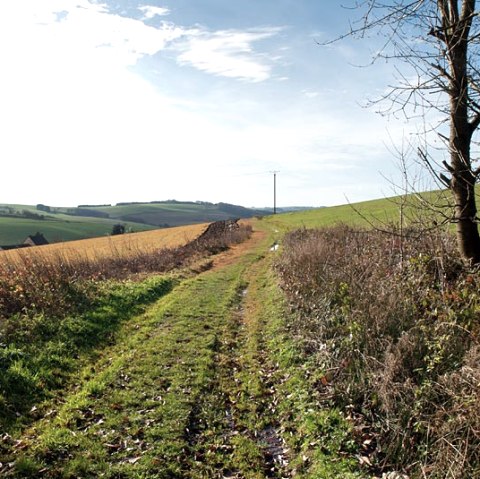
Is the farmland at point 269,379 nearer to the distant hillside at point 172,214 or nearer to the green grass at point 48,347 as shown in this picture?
the green grass at point 48,347

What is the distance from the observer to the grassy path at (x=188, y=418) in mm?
5215

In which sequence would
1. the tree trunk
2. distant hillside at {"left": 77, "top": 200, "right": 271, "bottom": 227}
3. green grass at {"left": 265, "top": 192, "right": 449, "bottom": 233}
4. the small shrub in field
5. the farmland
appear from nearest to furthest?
the small shrub in field → the farmland → the tree trunk → green grass at {"left": 265, "top": 192, "right": 449, "bottom": 233} → distant hillside at {"left": 77, "top": 200, "right": 271, "bottom": 227}

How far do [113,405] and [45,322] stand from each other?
4366 millimetres

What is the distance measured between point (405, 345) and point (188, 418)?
3632 mm

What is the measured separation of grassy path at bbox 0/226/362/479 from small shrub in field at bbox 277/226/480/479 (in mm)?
623

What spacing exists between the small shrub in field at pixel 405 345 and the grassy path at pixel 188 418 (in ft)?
2.04

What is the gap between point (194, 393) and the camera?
730cm

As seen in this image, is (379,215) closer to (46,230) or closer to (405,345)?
(405,345)

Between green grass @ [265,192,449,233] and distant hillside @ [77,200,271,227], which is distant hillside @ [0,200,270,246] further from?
green grass @ [265,192,449,233]

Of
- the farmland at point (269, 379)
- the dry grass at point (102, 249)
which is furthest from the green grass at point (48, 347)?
the dry grass at point (102, 249)

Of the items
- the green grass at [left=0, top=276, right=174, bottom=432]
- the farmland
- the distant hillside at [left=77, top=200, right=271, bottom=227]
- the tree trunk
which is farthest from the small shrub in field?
the distant hillside at [left=77, top=200, right=271, bottom=227]

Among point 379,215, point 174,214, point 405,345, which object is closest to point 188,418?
point 405,345

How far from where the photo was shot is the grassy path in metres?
5.21

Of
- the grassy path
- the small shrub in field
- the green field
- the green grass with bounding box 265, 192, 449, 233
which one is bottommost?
the grassy path
